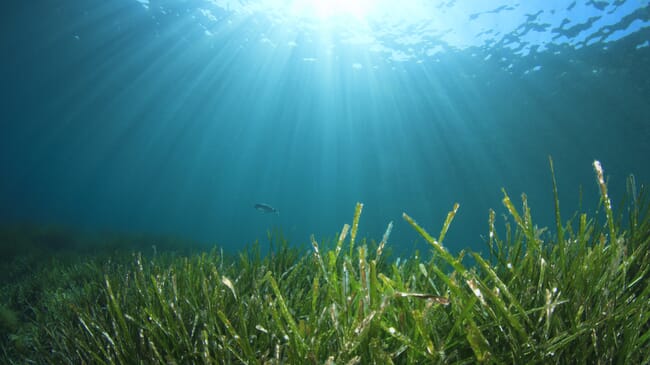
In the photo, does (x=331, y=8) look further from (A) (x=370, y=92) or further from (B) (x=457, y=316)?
(B) (x=457, y=316)

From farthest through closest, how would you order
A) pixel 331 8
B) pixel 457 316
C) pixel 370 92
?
1. pixel 370 92
2. pixel 331 8
3. pixel 457 316

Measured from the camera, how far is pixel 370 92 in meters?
35.1

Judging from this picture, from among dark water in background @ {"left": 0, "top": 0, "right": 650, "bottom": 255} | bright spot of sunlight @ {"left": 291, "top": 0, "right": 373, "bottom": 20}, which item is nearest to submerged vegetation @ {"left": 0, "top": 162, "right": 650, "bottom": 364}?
dark water in background @ {"left": 0, "top": 0, "right": 650, "bottom": 255}

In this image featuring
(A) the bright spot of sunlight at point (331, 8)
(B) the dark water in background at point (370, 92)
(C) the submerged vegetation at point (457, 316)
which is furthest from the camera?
(A) the bright spot of sunlight at point (331, 8)

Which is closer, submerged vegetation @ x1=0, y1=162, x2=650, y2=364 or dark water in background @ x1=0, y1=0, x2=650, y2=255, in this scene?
submerged vegetation @ x1=0, y1=162, x2=650, y2=364

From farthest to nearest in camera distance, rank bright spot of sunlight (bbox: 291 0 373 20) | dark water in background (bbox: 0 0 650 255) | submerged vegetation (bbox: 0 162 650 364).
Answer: bright spot of sunlight (bbox: 291 0 373 20)
dark water in background (bbox: 0 0 650 255)
submerged vegetation (bbox: 0 162 650 364)

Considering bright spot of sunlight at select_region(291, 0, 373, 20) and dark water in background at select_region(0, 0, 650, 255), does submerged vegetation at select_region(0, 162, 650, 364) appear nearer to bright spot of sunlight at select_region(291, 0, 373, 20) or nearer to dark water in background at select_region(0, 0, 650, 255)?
dark water in background at select_region(0, 0, 650, 255)

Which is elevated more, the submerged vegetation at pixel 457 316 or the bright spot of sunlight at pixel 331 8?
the bright spot of sunlight at pixel 331 8

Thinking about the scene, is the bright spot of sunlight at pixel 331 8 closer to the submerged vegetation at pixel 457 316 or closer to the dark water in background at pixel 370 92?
the dark water in background at pixel 370 92

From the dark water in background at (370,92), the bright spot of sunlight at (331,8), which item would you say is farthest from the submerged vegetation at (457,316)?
the bright spot of sunlight at (331,8)

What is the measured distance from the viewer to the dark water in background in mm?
21734

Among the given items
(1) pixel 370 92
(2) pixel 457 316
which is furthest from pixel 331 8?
(2) pixel 457 316

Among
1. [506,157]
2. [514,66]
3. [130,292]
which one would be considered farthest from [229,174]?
[130,292]

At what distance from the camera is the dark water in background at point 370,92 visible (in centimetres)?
2173
